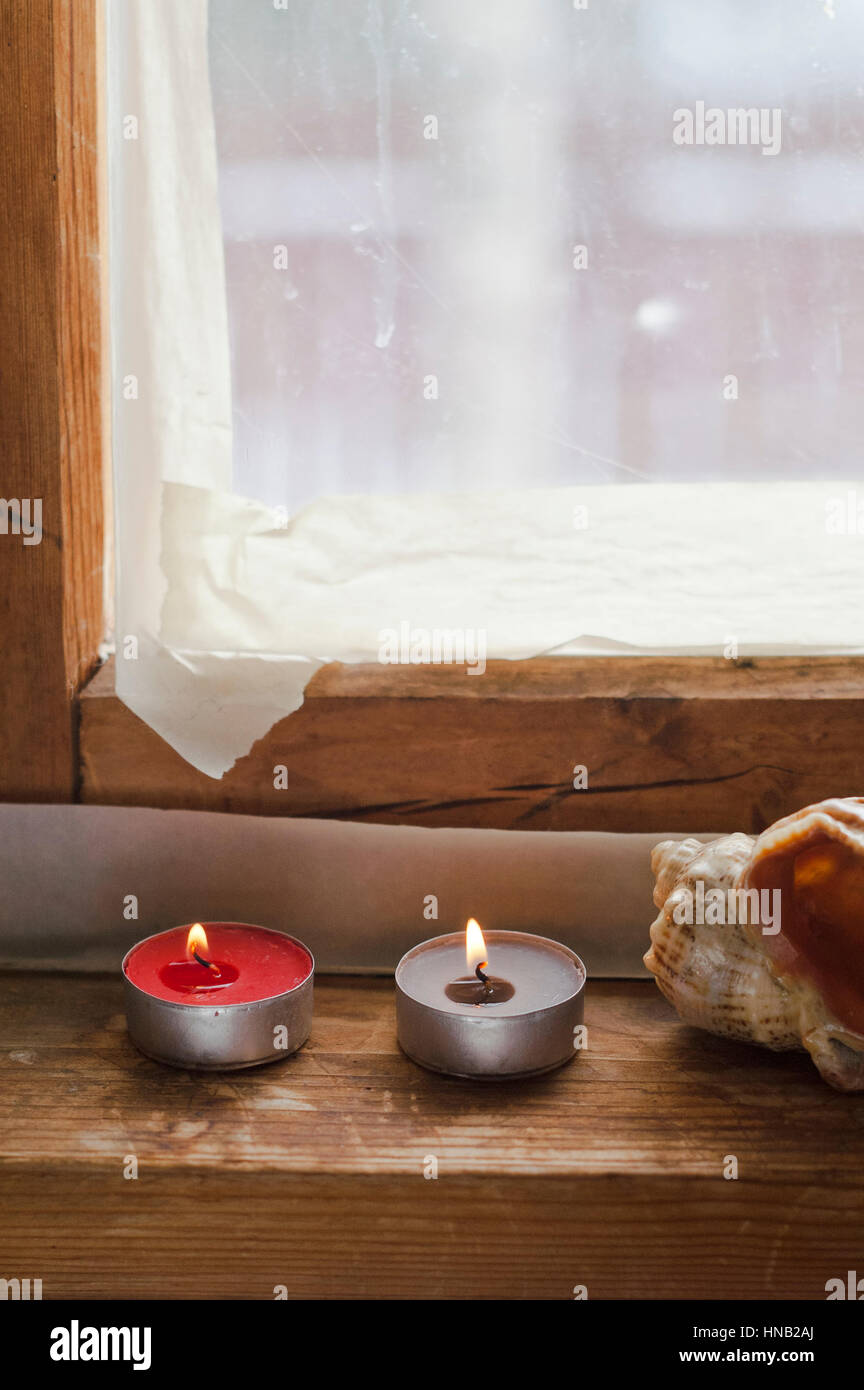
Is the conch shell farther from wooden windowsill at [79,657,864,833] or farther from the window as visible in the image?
the window

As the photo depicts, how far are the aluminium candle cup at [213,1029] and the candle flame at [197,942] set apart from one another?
60mm

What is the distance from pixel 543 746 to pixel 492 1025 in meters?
0.29

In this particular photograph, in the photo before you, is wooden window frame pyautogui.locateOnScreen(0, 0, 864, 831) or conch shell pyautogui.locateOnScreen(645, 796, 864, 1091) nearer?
conch shell pyautogui.locateOnScreen(645, 796, 864, 1091)

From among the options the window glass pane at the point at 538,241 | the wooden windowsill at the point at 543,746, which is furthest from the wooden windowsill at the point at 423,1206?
the window glass pane at the point at 538,241

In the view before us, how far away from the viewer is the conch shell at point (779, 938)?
0.82m

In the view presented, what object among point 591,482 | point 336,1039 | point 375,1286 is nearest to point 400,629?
point 591,482

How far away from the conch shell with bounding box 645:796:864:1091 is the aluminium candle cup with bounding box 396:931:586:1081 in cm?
9

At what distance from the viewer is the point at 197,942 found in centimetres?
94

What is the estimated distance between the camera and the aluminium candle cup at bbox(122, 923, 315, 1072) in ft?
2.86

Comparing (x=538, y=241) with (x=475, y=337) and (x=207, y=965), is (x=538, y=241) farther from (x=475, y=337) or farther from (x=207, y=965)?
(x=207, y=965)

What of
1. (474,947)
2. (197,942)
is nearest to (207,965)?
(197,942)

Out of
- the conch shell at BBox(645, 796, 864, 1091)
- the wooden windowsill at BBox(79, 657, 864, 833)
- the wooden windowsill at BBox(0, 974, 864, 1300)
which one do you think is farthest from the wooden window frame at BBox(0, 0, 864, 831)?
the wooden windowsill at BBox(0, 974, 864, 1300)

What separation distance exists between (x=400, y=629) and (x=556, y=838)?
0.26 metres

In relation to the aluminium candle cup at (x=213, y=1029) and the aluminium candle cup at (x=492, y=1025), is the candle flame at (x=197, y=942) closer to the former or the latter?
the aluminium candle cup at (x=213, y=1029)
